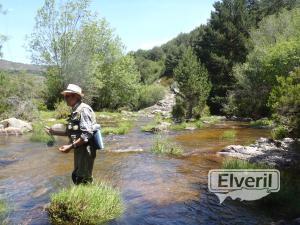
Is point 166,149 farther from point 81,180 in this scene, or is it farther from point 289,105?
point 81,180

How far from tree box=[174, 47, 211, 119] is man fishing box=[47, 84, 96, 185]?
2854cm

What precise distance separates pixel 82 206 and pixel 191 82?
2969cm

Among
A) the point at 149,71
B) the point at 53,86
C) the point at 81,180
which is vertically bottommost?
the point at 81,180

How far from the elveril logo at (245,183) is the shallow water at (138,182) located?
21cm

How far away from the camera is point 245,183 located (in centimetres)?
869

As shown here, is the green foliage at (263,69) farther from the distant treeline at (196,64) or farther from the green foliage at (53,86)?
the green foliage at (53,86)

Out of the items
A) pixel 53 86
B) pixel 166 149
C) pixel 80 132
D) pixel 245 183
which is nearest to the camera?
pixel 80 132

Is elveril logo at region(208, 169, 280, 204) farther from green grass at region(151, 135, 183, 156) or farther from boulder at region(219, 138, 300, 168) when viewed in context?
green grass at region(151, 135, 183, 156)

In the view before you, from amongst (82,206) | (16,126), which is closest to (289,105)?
(82,206)

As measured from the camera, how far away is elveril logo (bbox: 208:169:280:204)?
28.3 ft

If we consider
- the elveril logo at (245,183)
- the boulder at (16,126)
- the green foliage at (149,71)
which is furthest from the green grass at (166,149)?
the green foliage at (149,71)

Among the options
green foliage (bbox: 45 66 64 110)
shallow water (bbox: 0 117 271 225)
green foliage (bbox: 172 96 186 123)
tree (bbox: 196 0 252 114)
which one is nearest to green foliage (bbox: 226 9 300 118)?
tree (bbox: 196 0 252 114)

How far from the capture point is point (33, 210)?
848cm

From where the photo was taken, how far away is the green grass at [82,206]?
7102mm
